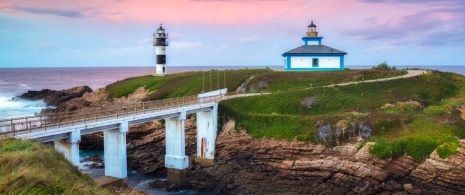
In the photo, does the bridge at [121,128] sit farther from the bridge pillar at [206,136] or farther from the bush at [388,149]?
the bush at [388,149]

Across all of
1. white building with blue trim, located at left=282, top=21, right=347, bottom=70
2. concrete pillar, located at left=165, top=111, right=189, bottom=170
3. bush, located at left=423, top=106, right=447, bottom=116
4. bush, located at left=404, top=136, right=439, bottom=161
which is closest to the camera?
bush, located at left=404, top=136, right=439, bottom=161

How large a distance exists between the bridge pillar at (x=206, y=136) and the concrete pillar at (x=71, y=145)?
14509mm

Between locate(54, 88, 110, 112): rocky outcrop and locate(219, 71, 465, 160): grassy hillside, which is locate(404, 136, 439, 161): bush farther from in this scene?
locate(54, 88, 110, 112): rocky outcrop

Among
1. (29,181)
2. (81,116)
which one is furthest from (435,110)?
(29,181)

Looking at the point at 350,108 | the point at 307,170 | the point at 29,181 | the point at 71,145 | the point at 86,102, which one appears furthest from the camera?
the point at 86,102

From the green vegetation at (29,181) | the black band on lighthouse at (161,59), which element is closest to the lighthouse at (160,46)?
the black band on lighthouse at (161,59)

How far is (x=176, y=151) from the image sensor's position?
35.0 m

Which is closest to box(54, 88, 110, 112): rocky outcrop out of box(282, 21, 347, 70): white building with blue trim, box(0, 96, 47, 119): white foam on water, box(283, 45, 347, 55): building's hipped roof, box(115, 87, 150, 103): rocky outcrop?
box(115, 87, 150, 103): rocky outcrop

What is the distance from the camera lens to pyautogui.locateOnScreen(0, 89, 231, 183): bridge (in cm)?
2338

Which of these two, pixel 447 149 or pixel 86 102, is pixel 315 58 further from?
pixel 86 102

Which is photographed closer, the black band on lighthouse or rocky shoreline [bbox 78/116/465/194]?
rocky shoreline [bbox 78/116/465/194]

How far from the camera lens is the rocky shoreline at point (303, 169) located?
28531 millimetres

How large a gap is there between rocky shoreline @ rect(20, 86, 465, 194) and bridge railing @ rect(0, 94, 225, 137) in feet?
18.7

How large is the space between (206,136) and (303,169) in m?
10.1
